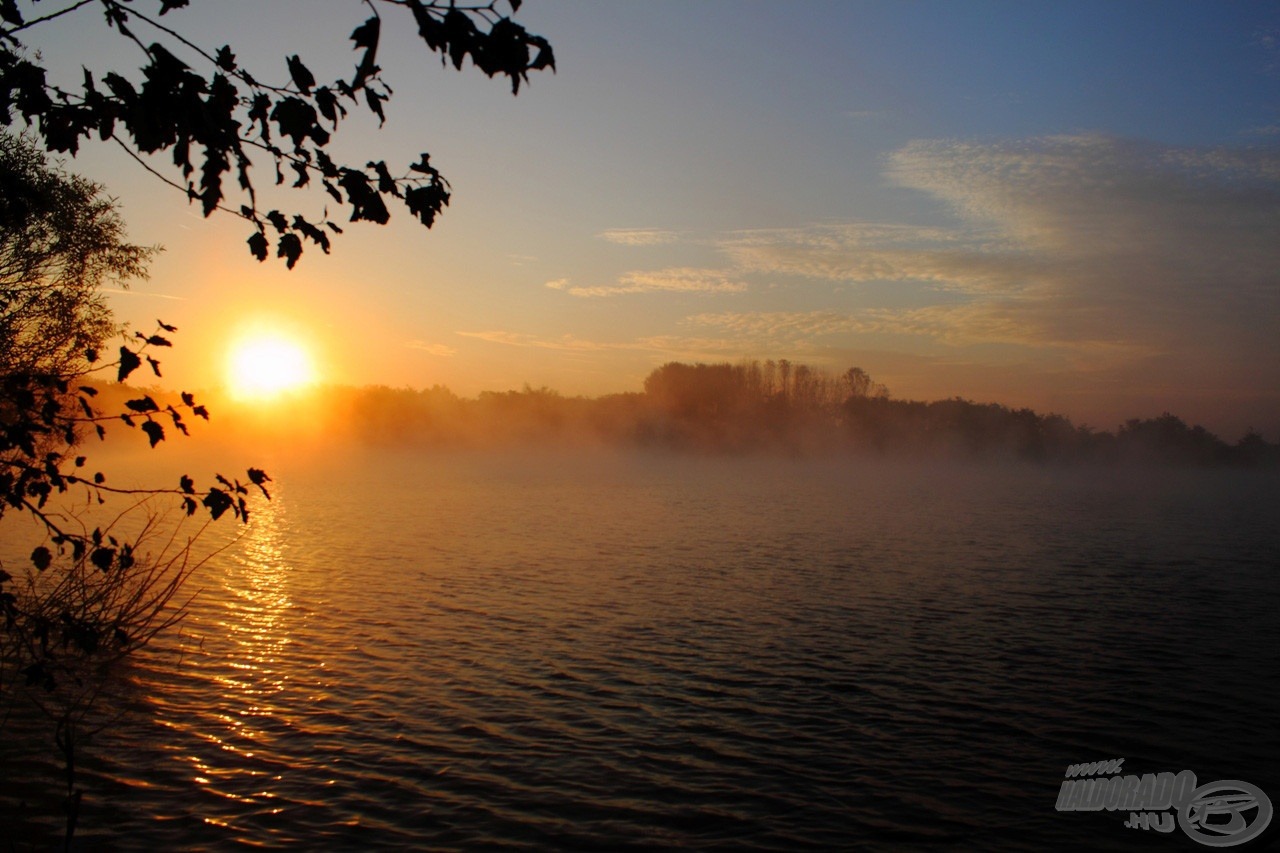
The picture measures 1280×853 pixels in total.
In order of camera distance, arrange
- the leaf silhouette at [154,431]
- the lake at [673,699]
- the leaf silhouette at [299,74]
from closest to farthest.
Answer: the leaf silhouette at [299,74] → the leaf silhouette at [154,431] → the lake at [673,699]

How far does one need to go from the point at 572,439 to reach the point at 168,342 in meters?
184

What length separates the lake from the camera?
11508 millimetres

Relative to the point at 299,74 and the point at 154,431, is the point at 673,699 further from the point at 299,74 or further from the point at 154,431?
the point at 299,74

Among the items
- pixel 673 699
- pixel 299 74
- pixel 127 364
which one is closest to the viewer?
pixel 299 74

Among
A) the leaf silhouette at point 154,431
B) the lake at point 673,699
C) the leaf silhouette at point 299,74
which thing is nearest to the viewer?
the leaf silhouette at point 299,74

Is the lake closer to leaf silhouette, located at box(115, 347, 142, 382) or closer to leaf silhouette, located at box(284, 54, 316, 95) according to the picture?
leaf silhouette, located at box(115, 347, 142, 382)

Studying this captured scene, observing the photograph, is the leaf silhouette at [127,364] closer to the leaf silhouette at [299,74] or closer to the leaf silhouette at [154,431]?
the leaf silhouette at [154,431]

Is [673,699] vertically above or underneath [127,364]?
underneath

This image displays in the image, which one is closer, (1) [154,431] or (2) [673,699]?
(1) [154,431]

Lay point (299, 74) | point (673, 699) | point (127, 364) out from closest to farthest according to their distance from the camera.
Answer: point (299, 74)
point (127, 364)
point (673, 699)

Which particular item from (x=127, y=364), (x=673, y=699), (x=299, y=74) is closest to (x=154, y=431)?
(x=127, y=364)

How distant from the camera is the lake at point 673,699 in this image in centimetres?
1151

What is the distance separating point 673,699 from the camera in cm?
1642

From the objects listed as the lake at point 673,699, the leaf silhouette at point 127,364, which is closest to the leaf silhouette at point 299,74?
the leaf silhouette at point 127,364
